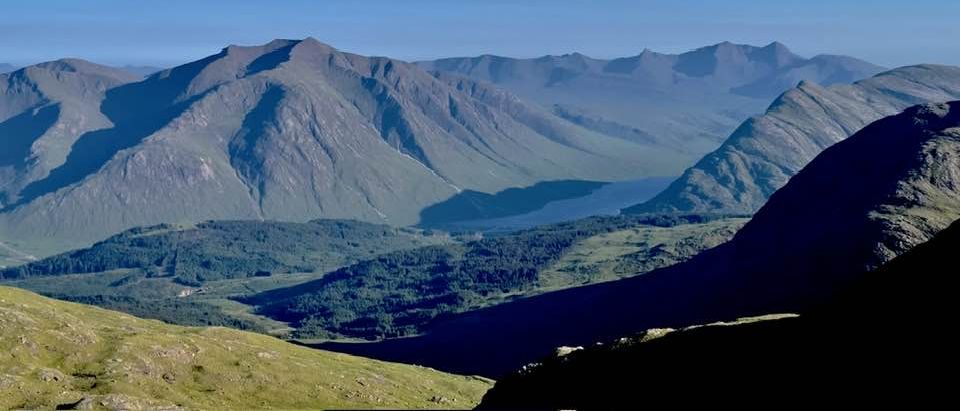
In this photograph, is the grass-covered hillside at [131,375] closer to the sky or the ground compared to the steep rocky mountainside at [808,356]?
closer to the ground

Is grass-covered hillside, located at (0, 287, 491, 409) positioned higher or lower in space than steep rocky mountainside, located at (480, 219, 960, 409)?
lower

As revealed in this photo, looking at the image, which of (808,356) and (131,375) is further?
(131,375)

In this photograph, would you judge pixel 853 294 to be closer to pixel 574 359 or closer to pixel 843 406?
pixel 843 406

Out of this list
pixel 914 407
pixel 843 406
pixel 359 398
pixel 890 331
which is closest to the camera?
pixel 914 407

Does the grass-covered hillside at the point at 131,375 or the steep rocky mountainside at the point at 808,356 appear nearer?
the steep rocky mountainside at the point at 808,356

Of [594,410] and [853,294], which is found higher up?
[853,294]

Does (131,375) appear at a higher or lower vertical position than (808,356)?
lower

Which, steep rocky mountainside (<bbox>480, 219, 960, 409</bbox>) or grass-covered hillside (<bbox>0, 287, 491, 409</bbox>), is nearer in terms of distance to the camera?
steep rocky mountainside (<bbox>480, 219, 960, 409</bbox>)

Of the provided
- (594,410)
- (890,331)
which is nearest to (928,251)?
(890,331)
